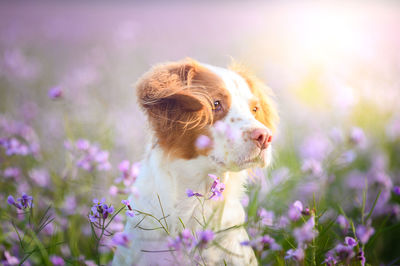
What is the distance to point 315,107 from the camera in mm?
5488

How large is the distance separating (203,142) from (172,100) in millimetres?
335

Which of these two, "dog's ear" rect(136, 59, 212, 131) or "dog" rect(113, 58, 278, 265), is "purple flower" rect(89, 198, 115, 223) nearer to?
"dog" rect(113, 58, 278, 265)

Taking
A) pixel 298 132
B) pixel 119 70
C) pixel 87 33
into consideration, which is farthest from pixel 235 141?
pixel 87 33

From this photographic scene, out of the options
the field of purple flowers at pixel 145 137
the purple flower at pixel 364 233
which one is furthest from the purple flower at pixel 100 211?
the purple flower at pixel 364 233

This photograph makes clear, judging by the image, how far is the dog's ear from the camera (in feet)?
5.80

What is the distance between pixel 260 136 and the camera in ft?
5.44

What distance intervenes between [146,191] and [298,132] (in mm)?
3579

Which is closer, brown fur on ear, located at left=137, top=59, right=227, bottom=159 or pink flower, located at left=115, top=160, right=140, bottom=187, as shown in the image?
brown fur on ear, located at left=137, top=59, right=227, bottom=159

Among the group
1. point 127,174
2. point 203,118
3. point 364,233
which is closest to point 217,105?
point 203,118

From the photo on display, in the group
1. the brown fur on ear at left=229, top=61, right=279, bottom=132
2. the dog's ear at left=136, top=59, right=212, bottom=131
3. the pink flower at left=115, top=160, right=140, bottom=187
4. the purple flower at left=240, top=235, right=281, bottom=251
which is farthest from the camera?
the brown fur on ear at left=229, top=61, right=279, bottom=132

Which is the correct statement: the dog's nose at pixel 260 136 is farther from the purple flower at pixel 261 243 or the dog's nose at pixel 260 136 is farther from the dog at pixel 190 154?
the purple flower at pixel 261 243

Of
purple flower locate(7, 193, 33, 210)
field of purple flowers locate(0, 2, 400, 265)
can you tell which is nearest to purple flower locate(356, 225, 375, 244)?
field of purple flowers locate(0, 2, 400, 265)

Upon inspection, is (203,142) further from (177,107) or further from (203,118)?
(177,107)

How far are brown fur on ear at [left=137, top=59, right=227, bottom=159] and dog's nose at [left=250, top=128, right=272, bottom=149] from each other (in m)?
0.26
